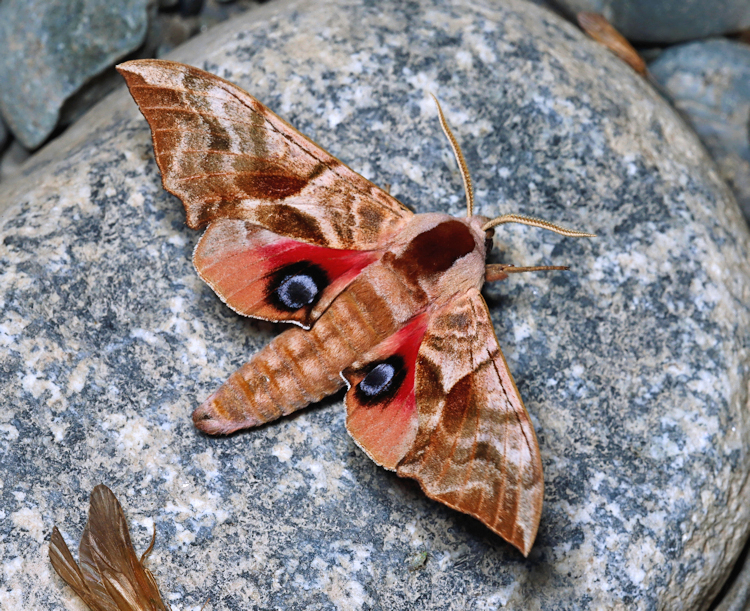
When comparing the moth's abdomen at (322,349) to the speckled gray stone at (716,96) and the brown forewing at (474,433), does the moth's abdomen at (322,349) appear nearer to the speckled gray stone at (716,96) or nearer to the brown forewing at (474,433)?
the brown forewing at (474,433)

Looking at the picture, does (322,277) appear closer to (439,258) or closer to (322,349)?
(322,349)

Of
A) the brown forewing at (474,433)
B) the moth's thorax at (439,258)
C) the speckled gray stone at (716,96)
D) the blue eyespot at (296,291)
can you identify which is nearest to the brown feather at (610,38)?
the speckled gray stone at (716,96)

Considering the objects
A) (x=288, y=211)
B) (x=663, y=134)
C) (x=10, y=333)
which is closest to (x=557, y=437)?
(x=288, y=211)

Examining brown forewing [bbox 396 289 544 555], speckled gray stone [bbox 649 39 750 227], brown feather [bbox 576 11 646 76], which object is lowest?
speckled gray stone [bbox 649 39 750 227]

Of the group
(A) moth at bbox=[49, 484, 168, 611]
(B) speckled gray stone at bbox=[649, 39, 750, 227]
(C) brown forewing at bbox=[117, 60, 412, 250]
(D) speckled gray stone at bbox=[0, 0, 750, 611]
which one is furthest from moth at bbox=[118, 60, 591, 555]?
(B) speckled gray stone at bbox=[649, 39, 750, 227]

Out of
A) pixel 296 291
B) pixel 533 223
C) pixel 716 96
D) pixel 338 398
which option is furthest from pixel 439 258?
pixel 716 96

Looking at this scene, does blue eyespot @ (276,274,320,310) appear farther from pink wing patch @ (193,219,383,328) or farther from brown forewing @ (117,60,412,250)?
brown forewing @ (117,60,412,250)

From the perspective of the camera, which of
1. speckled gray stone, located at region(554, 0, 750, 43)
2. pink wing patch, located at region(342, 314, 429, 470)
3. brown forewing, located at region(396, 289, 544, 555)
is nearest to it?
brown forewing, located at region(396, 289, 544, 555)

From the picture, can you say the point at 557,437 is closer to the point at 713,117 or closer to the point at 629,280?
the point at 629,280
